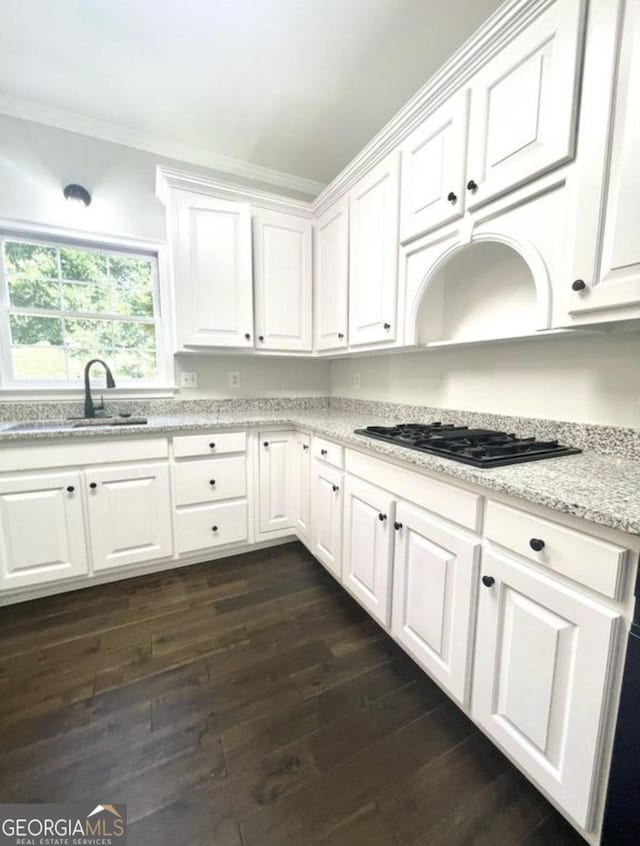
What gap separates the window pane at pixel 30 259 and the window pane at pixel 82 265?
5cm

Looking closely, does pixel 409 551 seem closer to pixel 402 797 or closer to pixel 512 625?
pixel 512 625

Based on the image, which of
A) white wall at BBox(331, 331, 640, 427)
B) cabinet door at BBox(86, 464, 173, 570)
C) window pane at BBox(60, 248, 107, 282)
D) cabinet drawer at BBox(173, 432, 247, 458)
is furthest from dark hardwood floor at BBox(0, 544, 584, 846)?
window pane at BBox(60, 248, 107, 282)

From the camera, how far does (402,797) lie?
3.28ft

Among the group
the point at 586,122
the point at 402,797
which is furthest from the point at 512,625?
the point at 586,122

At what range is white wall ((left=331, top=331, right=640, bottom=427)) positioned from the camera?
47.9 inches

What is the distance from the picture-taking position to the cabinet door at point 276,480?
229 cm

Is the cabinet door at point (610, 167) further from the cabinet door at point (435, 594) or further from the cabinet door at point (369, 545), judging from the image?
the cabinet door at point (369, 545)

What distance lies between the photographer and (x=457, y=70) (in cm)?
132

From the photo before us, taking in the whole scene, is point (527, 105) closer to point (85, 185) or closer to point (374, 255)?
point (374, 255)

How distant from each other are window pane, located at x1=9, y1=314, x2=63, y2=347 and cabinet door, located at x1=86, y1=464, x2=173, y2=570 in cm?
99

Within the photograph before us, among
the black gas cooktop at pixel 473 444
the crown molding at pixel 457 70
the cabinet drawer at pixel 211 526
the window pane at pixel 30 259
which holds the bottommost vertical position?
the cabinet drawer at pixel 211 526

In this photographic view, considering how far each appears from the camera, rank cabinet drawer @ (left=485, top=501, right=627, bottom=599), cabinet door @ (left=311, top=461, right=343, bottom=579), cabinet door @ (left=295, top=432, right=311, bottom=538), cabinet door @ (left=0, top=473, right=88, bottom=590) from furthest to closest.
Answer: cabinet door @ (left=295, top=432, right=311, bottom=538) → cabinet door @ (left=311, top=461, right=343, bottom=579) → cabinet door @ (left=0, top=473, right=88, bottom=590) → cabinet drawer @ (left=485, top=501, right=627, bottom=599)

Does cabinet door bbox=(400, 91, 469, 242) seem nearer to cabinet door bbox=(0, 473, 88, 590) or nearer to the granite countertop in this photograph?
the granite countertop

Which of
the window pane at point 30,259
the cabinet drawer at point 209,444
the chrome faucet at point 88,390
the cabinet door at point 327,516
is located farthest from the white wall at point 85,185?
the cabinet door at point 327,516
